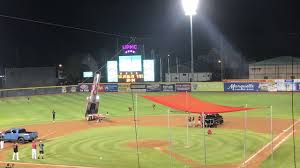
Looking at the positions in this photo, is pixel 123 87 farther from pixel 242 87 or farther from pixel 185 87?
pixel 242 87

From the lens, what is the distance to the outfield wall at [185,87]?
8238cm

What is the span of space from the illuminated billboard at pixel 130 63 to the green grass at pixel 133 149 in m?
40.1

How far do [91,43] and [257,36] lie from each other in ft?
170

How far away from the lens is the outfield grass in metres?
58.0

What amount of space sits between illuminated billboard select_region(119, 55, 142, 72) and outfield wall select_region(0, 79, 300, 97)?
12.9 feet

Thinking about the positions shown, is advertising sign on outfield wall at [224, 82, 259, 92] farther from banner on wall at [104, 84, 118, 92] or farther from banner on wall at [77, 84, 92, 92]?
banner on wall at [77, 84, 92, 92]

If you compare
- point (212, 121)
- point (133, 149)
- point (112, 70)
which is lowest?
point (133, 149)

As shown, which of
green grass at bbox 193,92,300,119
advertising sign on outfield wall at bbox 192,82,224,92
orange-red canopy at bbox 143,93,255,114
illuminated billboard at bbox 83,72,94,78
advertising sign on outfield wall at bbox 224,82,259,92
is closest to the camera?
orange-red canopy at bbox 143,93,255,114

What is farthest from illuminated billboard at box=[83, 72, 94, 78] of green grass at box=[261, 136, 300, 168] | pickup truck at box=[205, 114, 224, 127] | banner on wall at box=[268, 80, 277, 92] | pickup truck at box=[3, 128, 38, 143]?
green grass at box=[261, 136, 300, 168]

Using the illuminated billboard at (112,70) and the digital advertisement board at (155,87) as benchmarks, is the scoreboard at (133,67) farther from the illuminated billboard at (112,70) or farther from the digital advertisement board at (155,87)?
the digital advertisement board at (155,87)

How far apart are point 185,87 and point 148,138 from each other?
49.2 metres

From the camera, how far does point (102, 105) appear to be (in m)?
71.1

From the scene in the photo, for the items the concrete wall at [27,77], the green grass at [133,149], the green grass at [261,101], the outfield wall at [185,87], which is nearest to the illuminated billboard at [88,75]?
the concrete wall at [27,77]

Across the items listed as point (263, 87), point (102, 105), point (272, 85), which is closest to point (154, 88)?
point (102, 105)
